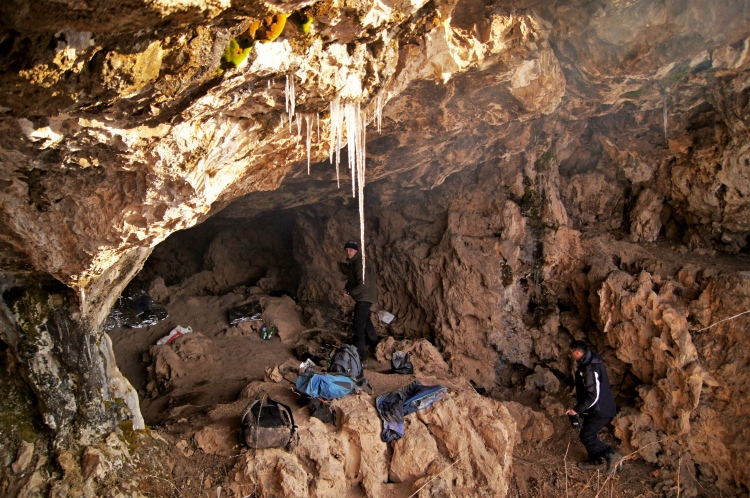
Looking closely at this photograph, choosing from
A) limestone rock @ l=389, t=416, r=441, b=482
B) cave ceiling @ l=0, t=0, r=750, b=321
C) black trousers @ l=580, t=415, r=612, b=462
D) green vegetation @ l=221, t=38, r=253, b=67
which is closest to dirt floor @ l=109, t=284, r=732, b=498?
limestone rock @ l=389, t=416, r=441, b=482

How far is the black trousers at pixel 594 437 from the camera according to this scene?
6070mm

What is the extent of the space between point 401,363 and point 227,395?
2.35 meters

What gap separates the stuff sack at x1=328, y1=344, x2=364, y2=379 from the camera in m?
6.01

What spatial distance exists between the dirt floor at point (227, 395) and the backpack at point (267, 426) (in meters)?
0.31

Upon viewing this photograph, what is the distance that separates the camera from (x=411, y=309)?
8.59m

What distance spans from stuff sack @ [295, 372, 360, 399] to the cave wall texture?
1.68 metres

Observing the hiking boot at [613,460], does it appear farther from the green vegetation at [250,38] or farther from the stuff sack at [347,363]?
the green vegetation at [250,38]

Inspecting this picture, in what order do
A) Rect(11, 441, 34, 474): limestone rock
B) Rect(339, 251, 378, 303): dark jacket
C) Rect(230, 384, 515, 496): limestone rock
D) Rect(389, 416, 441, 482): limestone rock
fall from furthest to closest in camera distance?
Rect(339, 251, 378, 303): dark jacket → Rect(389, 416, 441, 482): limestone rock → Rect(230, 384, 515, 496): limestone rock → Rect(11, 441, 34, 474): limestone rock

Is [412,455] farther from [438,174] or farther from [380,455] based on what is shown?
[438,174]

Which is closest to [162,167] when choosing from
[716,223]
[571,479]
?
[571,479]

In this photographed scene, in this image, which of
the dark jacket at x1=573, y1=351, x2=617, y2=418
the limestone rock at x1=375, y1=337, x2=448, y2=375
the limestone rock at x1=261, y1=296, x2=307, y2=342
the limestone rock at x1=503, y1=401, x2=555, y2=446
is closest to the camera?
the dark jacket at x1=573, y1=351, x2=617, y2=418

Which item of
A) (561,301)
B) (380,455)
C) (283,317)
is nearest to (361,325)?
(283,317)

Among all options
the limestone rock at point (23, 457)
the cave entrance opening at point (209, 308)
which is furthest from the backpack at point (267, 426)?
the limestone rock at point (23, 457)

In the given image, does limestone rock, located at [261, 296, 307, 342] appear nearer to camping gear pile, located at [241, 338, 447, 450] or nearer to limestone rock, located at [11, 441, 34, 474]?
camping gear pile, located at [241, 338, 447, 450]
